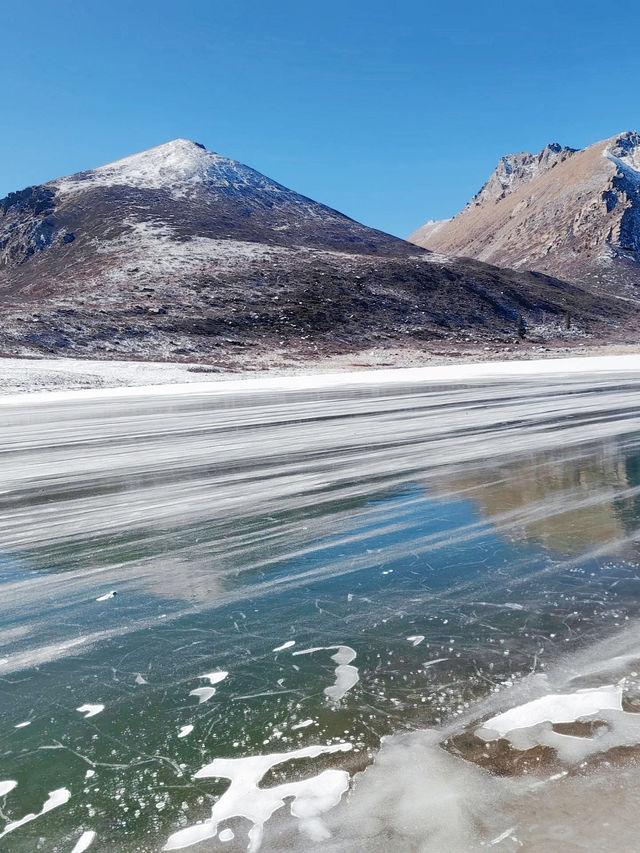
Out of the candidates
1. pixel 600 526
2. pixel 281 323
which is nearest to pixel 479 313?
pixel 281 323

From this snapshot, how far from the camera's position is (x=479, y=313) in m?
71.0

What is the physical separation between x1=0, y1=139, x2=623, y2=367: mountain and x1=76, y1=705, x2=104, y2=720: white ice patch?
42.0 meters

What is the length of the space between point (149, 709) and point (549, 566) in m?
2.95

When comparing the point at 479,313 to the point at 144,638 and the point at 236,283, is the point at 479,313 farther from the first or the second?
the point at 144,638

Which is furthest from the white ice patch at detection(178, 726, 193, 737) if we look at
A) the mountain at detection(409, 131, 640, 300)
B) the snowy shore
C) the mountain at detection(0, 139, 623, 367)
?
the mountain at detection(409, 131, 640, 300)

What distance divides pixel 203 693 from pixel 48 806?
86 cm

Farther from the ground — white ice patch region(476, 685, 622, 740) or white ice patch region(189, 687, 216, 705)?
white ice patch region(189, 687, 216, 705)

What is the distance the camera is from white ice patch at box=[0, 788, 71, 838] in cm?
237

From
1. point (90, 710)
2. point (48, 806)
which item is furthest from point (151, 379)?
point (48, 806)

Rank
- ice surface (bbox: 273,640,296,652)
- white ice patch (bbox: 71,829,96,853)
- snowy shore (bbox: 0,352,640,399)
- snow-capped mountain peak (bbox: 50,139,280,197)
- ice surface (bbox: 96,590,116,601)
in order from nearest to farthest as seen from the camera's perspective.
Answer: white ice patch (bbox: 71,829,96,853), ice surface (bbox: 273,640,296,652), ice surface (bbox: 96,590,116,601), snowy shore (bbox: 0,352,640,399), snow-capped mountain peak (bbox: 50,139,280,197)

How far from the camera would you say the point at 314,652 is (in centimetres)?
357

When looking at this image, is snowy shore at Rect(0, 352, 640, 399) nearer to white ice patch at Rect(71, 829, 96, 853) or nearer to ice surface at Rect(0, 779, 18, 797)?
ice surface at Rect(0, 779, 18, 797)

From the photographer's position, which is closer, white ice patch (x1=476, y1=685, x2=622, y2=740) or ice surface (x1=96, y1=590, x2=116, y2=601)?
white ice patch (x1=476, y1=685, x2=622, y2=740)

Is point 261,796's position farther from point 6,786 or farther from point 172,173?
point 172,173
